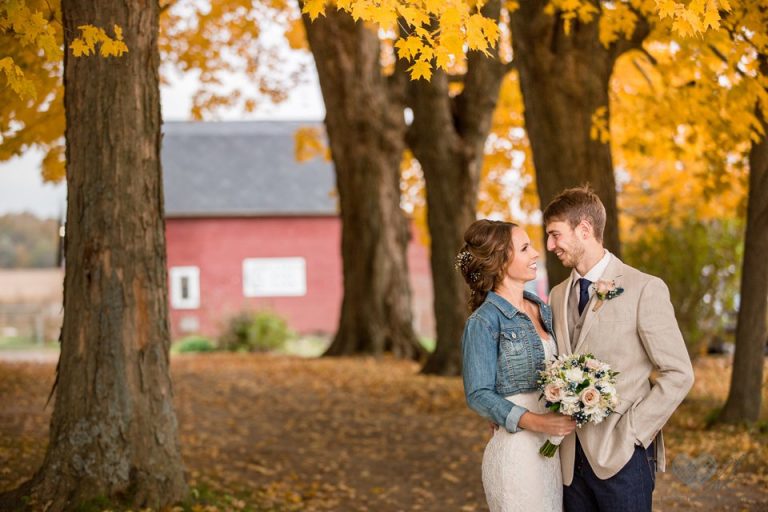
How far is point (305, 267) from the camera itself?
36812 mm

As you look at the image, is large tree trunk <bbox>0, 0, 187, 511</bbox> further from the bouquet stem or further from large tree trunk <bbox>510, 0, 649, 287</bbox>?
large tree trunk <bbox>510, 0, 649, 287</bbox>

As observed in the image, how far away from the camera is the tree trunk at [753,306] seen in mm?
10070

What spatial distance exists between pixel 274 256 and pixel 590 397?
33255 mm

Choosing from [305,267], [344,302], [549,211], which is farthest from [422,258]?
[549,211]

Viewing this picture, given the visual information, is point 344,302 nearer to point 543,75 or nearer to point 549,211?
point 543,75

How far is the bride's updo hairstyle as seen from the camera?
4422mm

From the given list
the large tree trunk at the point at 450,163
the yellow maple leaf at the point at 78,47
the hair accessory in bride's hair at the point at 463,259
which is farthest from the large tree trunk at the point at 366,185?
the hair accessory in bride's hair at the point at 463,259

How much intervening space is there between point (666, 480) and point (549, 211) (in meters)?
4.55

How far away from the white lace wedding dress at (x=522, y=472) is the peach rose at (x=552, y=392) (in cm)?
28

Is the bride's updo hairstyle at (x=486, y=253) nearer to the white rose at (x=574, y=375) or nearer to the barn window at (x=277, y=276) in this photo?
the white rose at (x=574, y=375)

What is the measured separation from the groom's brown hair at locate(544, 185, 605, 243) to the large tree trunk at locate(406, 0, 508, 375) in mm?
11276

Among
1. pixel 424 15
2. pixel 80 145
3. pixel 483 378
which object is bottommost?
pixel 483 378

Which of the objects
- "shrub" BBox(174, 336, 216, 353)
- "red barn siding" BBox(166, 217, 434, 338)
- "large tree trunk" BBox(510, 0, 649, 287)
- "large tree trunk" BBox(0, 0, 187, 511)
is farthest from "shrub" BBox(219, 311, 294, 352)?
"large tree trunk" BBox(0, 0, 187, 511)

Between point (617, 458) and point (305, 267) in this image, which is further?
point (305, 267)
